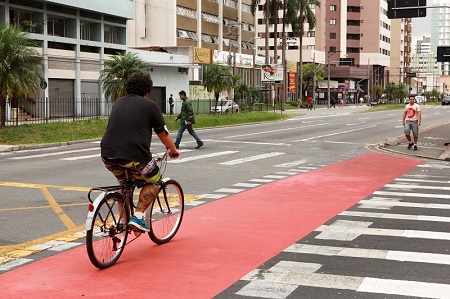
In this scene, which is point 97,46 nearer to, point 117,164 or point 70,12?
point 70,12

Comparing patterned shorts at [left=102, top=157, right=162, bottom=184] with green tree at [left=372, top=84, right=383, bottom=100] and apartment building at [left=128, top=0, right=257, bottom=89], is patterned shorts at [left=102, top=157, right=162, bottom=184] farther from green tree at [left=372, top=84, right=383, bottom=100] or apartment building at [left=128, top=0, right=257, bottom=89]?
green tree at [left=372, top=84, right=383, bottom=100]

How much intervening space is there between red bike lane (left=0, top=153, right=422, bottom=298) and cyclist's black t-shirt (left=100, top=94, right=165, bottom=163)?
118 cm

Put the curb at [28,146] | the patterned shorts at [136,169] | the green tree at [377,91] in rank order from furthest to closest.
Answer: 1. the green tree at [377,91]
2. the curb at [28,146]
3. the patterned shorts at [136,169]

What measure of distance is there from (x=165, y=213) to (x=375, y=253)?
253 centimetres

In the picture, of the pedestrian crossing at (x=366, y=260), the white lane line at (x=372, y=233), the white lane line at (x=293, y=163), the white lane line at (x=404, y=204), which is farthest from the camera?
the white lane line at (x=293, y=163)

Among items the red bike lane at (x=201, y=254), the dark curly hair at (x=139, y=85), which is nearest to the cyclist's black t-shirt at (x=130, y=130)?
the dark curly hair at (x=139, y=85)

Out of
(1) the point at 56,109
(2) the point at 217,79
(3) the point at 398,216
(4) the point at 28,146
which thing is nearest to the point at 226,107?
(2) the point at 217,79

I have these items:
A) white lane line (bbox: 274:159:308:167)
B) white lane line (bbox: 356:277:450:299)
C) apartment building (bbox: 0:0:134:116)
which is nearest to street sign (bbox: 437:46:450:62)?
white lane line (bbox: 274:159:308:167)

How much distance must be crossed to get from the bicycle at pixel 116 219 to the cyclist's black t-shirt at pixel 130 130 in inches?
11.0

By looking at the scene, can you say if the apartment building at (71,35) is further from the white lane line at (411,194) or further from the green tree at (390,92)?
the green tree at (390,92)

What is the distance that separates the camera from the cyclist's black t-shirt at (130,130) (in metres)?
7.00

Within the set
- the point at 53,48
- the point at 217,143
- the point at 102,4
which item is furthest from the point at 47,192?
the point at 102,4

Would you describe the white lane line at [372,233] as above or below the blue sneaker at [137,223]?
below

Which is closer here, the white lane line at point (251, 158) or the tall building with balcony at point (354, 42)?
the white lane line at point (251, 158)
